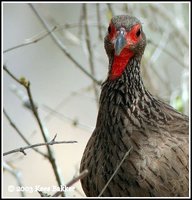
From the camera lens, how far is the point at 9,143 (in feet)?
29.9

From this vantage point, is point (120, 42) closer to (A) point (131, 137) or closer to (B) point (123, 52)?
(B) point (123, 52)

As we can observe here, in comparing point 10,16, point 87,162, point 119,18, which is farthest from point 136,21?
point 10,16

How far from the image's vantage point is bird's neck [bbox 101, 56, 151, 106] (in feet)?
15.3

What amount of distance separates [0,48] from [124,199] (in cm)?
127

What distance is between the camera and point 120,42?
173 inches

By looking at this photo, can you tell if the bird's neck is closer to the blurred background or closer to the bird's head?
the bird's head

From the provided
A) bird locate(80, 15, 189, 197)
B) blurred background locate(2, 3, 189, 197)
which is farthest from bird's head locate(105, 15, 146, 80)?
blurred background locate(2, 3, 189, 197)

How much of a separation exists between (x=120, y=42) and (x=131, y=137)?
595 mm

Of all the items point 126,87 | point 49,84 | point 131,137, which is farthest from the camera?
point 49,84

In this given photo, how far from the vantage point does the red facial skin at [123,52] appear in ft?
14.6

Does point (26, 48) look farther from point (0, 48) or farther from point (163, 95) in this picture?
point (0, 48)

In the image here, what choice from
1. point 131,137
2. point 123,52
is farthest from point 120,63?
point 131,137

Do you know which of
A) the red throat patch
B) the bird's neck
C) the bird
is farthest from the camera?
the bird's neck

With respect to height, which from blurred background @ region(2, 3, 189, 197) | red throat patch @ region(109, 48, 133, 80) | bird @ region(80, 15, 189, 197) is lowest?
bird @ region(80, 15, 189, 197)
